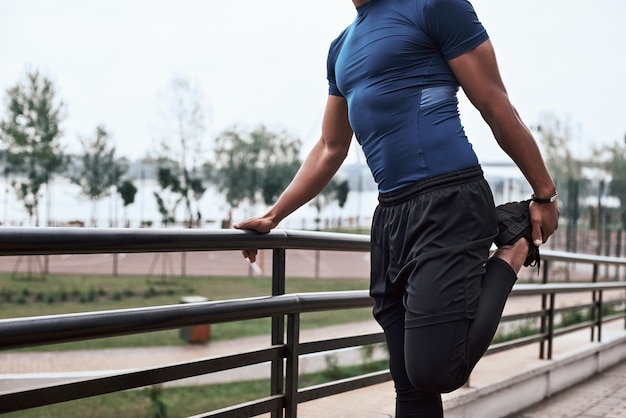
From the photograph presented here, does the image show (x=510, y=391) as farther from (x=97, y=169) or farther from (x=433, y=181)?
(x=97, y=169)

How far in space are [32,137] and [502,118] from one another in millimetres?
39573

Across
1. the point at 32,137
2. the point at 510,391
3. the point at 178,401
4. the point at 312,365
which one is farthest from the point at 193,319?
the point at 32,137

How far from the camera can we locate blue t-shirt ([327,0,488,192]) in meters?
1.74

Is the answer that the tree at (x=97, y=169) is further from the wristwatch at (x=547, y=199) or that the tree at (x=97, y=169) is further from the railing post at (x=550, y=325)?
the wristwatch at (x=547, y=199)

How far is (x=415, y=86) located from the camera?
5.76 ft

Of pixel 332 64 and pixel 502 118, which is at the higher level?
pixel 332 64

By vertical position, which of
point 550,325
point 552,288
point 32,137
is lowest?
point 550,325

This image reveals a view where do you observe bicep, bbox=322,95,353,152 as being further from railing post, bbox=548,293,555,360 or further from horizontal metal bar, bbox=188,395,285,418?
railing post, bbox=548,293,555,360

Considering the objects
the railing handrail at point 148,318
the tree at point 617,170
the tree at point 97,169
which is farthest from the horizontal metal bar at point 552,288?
the tree at point 97,169

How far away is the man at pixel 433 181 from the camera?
67.6 inches

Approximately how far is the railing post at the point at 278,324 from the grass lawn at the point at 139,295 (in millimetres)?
19272

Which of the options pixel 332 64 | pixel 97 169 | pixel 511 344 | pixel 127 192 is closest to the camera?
pixel 332 64

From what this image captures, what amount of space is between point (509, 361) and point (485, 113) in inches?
133

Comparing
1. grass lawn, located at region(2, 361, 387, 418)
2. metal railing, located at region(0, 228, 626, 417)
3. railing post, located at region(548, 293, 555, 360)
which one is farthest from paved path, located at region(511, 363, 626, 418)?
grass lawn, located at region(2, 361, 387, 418)
